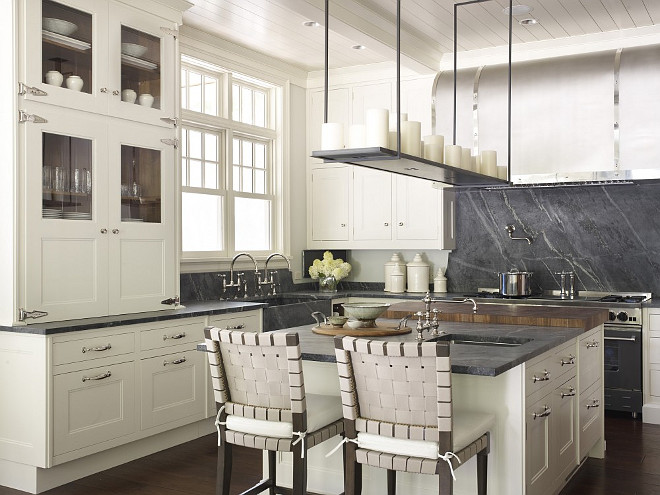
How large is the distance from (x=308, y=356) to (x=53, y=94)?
7.05 ft

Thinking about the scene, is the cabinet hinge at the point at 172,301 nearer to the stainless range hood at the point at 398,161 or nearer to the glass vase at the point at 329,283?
the stainless range hood at the point at 398,161

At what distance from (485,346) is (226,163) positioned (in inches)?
132

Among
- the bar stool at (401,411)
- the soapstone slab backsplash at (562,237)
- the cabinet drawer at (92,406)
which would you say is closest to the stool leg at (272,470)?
the bar stool at (401,411)

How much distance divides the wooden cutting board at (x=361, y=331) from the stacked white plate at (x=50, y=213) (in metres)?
1.58

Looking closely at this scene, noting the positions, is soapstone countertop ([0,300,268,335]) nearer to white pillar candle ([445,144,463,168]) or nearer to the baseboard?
the baseboard

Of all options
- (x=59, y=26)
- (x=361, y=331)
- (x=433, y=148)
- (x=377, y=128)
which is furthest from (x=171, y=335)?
(x=377, y=128)

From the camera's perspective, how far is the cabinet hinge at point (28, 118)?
404 centimetres

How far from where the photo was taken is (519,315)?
4.40m

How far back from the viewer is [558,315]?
173 inches

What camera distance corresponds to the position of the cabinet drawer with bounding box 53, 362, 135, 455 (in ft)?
13.3

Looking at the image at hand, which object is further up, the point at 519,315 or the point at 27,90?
the point at 27,90

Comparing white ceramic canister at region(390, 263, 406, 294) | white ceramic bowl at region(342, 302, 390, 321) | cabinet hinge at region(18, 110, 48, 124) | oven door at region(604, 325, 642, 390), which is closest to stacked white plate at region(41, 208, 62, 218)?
cabinet hinge at region(18, 110, 48, 124)

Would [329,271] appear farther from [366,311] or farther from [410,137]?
[410,137]

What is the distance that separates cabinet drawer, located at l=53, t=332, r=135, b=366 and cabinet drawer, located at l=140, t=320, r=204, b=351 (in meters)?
0.12
